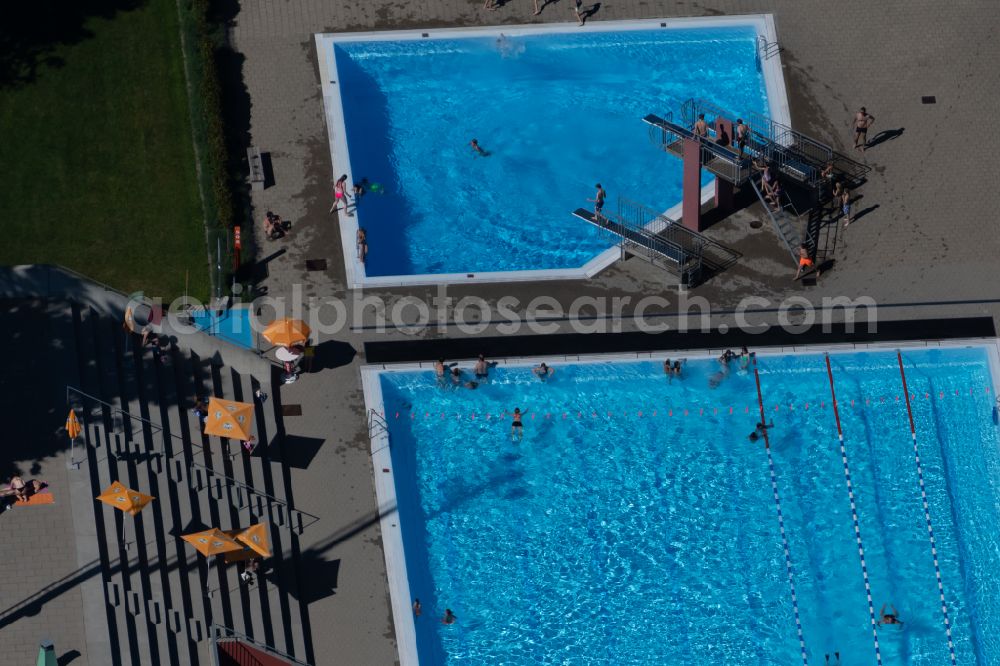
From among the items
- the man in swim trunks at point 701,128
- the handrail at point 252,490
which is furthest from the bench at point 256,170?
the man in swim trunks at point 701,128

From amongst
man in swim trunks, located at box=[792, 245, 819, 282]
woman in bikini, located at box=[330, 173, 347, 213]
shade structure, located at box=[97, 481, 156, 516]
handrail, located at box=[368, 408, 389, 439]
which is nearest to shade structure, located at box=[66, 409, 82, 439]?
shade structure, located at box=[97, 481, 156, 516]

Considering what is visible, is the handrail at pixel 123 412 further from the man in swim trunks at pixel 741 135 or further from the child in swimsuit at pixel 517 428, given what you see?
the man in swim trunks at pixel 741 135

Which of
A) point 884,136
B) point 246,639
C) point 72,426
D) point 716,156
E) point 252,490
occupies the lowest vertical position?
point 246,639

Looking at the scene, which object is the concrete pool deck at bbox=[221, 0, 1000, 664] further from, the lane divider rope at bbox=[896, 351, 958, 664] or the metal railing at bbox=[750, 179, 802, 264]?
the lane divider rope at bbox=[896, 351, 958, 664]

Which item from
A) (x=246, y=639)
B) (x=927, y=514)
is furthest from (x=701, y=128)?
(x=246, y=639)

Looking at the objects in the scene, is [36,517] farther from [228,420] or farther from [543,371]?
[543,371]
